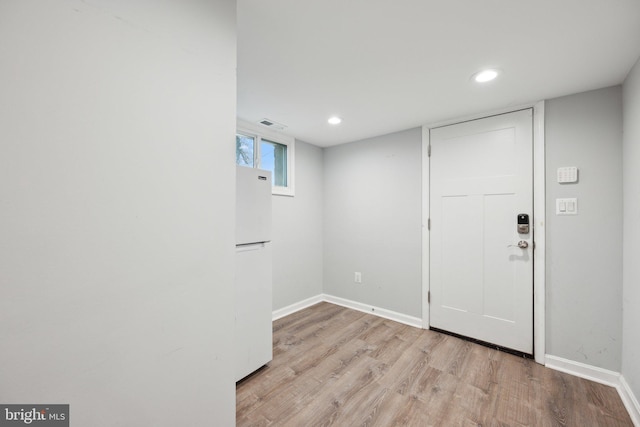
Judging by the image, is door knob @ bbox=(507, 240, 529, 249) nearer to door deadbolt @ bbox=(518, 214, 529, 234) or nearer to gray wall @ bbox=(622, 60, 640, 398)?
door deadbolt @ bbox=(518, 214, 529, 234)

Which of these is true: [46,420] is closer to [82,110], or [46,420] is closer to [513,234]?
[82,110]

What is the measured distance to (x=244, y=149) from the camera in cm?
289

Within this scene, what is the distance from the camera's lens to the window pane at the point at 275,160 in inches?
122

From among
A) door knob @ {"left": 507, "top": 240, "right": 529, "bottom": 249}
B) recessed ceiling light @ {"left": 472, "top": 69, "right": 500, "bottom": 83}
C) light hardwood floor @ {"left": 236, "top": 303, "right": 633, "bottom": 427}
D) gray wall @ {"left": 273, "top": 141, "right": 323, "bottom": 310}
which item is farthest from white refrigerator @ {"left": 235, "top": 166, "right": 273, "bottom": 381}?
door knob @ {"left": 507, "top": 240, "right": 529, "bottom": 249}

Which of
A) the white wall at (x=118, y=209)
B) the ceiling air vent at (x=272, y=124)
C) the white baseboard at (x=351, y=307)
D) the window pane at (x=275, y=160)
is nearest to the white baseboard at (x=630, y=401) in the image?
the white baseboard at (x=351, y=307)

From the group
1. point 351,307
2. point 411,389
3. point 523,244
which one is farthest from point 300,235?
point 523,244

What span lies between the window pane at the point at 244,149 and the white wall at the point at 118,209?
66.4 inches

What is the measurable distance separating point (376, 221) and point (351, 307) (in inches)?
49.1

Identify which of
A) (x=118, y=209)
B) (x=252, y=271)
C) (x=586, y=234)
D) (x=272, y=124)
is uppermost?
(x=272, y=124)

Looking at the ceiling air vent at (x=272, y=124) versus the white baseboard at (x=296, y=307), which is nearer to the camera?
the ceiling air vent at (x=272, y=124)

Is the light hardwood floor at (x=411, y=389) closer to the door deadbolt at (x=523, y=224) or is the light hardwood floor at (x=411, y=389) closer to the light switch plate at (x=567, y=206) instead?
the door deadbolt at (x=523, y=224)

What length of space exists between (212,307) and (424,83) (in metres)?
2.09

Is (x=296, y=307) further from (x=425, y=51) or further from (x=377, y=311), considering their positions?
(x=425, y=51)

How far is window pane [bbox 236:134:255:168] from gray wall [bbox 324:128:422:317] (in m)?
1.22
